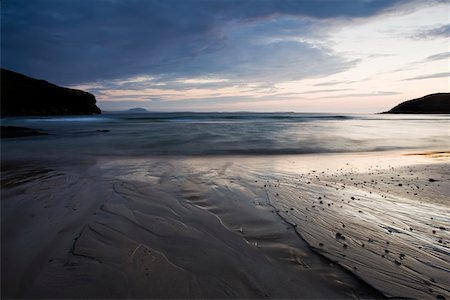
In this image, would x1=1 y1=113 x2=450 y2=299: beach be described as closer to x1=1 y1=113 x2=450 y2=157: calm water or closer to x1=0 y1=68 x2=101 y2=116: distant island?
x1=1 y1=113 x2=450 y2=157: calm water

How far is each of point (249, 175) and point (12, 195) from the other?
632 centimetres

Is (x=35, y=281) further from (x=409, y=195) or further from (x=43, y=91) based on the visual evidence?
(x=43, y=91)

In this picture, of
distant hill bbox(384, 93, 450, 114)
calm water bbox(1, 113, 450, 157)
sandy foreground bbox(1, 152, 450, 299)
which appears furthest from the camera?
distant hill bbox(384, 93, 450, 114)

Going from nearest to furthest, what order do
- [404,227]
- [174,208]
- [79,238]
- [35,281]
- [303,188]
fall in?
[35,281] < [79,238] < [404,227] < [174,208] < [303,188]

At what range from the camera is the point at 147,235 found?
165 inches

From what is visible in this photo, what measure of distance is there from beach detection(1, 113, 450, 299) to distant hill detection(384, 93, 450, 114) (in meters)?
153

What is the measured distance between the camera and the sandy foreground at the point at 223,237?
3051 mm

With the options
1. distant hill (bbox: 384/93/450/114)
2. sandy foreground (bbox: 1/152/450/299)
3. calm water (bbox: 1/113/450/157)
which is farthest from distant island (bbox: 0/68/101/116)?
distant hill (bbox: 384/93/450/114)

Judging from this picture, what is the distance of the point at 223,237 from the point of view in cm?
420

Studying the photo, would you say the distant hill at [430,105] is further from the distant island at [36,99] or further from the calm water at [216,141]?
the distant island at [36,99]

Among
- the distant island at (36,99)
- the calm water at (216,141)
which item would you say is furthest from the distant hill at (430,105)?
the distant island at (36,99)

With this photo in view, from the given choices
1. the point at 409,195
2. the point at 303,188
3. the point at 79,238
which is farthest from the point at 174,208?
the point at 409,195

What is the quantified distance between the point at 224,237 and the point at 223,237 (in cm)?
2

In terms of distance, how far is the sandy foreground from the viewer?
10.0ft
